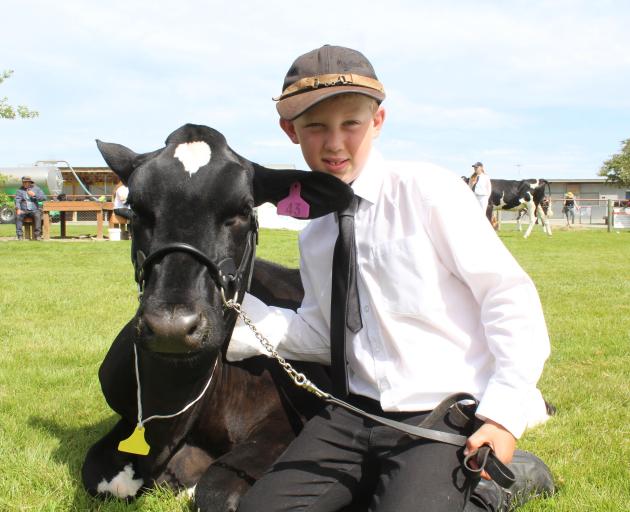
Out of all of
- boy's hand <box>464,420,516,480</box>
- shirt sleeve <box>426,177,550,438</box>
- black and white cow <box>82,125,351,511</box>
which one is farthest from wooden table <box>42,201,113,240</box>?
boy's hand <box>464,420,516,480</box>

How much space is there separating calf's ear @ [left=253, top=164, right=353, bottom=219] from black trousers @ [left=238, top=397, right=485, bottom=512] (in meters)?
0.88

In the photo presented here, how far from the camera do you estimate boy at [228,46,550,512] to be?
8.73 ft

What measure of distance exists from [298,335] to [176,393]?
2.23ft

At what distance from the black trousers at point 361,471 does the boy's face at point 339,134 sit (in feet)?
3.44

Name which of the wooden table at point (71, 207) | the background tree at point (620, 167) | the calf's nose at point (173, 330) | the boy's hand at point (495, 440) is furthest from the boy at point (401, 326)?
the background tree at point (620, 167)

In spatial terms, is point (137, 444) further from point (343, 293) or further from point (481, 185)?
point (481, 185)

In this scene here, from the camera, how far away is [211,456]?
3.43 m

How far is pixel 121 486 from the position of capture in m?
3.35

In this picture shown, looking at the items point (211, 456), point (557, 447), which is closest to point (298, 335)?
point (211, 456)

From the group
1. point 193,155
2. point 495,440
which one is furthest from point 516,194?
point 495,440

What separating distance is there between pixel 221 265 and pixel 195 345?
0.41m

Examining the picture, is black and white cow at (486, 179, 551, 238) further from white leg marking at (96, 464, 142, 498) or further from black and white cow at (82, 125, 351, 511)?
white leg marking at (96, 464, 142, 498)

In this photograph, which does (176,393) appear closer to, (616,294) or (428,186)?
(428,186)

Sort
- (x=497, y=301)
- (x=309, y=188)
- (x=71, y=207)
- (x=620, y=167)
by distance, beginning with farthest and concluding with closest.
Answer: (x=620, y=167), (x=71, y=207), (x=309, y=188), (x=497, y=301)
